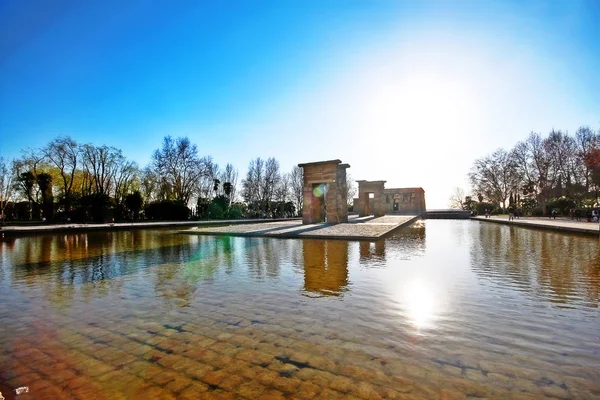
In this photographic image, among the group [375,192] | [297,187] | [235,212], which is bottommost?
[235,212]

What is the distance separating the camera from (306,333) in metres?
3.46

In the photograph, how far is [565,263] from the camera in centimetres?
720

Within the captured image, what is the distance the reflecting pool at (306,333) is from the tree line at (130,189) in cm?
2829

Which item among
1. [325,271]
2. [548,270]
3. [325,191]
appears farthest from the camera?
[325,191]

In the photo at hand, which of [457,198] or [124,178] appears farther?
[457,198]

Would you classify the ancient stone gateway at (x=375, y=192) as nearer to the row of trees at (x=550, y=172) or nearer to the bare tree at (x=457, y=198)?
the row of trees at (x=550, y=172)

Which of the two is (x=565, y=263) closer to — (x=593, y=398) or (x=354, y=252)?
(x=354, y=252)

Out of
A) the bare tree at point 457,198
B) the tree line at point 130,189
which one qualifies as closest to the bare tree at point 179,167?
the tree line at point 130,189

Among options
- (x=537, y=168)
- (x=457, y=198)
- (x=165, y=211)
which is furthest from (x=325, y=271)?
(x=457, y=198)

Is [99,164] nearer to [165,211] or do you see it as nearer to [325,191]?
[165,211]

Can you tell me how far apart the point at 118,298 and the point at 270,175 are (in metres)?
41.7

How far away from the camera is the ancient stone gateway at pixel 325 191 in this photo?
829 inches

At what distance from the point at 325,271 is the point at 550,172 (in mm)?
40517

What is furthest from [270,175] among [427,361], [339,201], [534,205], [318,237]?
[427,361]
